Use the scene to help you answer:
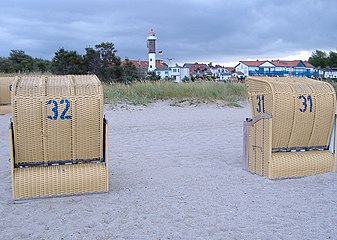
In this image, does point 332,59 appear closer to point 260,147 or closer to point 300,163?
point 300,163

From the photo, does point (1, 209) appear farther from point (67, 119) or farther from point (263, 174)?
point (263, 174)

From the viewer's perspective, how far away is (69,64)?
35.7 meters

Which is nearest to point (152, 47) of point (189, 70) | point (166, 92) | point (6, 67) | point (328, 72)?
point (189, 70)

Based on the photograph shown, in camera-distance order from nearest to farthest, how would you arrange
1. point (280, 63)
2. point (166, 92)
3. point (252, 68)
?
1. point (166, 92)
2. point (280, 63)
3. point (252, 68)

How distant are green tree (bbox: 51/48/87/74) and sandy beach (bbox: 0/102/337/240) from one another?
90.1 feet

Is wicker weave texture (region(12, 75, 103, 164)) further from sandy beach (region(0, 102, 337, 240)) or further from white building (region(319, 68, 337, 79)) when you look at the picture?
white building (region(319, 68, 337, 79))

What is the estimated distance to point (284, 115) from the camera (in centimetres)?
612

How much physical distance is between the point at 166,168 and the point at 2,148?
4.41 meters

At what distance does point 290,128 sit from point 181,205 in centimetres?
237

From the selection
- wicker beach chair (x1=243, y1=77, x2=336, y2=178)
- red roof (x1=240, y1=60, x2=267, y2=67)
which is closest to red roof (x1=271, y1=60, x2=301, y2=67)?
red roof (x1=240, y1=60, x2=267, y2=67)

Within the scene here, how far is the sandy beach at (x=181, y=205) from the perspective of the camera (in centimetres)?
419

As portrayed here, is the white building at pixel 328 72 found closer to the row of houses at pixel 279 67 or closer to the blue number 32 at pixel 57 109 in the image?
the row of houses at pixel 279 67

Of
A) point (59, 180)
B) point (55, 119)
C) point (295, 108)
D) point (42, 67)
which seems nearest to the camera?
point (55, 119)

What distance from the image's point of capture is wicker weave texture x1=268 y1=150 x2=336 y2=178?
20.3ft
